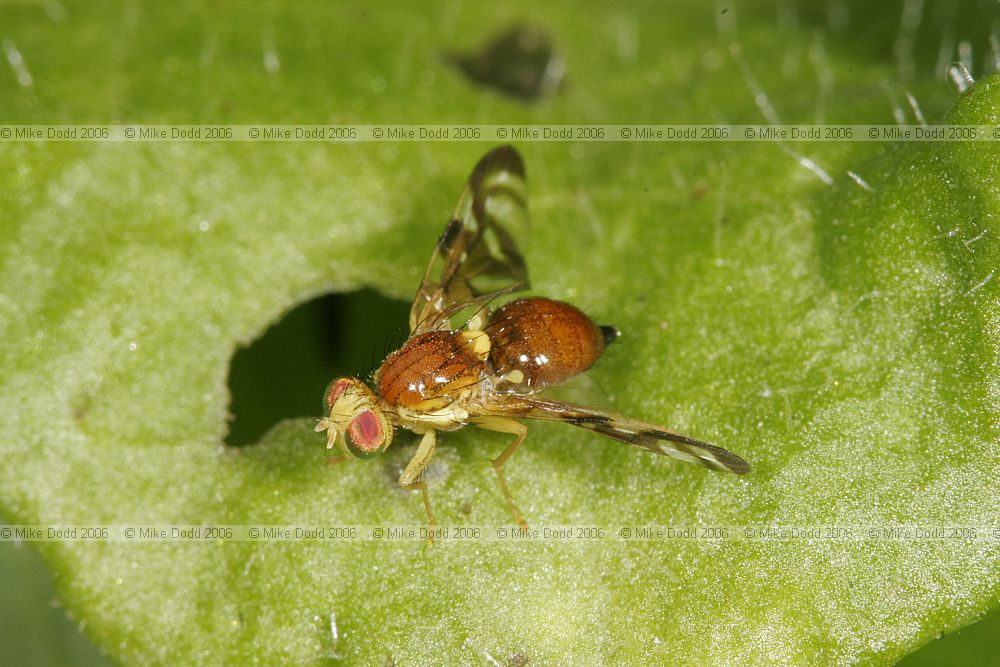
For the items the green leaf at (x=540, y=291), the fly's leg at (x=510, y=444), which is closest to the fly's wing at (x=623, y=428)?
the fly's leg at (x=510, y=444)

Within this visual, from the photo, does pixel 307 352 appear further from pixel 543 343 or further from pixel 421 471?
pixel 543 343

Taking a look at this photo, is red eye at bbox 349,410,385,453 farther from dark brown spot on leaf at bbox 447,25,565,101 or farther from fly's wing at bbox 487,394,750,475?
dark brown spot on leaf at bbox 447,25,565,101

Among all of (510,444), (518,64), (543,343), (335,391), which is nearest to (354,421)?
(335,391)

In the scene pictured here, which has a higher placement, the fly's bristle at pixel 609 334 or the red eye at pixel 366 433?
the fly's bristle at pixel 609 334

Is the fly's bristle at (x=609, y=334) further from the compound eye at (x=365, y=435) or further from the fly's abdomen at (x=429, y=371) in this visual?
the compound eye at (x=365, y=435)

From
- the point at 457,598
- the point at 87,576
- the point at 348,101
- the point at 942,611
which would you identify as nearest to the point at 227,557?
the point at 87,576

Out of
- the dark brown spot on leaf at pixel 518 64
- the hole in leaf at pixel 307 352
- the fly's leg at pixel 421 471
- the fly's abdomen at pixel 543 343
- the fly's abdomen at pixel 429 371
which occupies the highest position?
the dark brown spot on leaf at pixel 518 64
